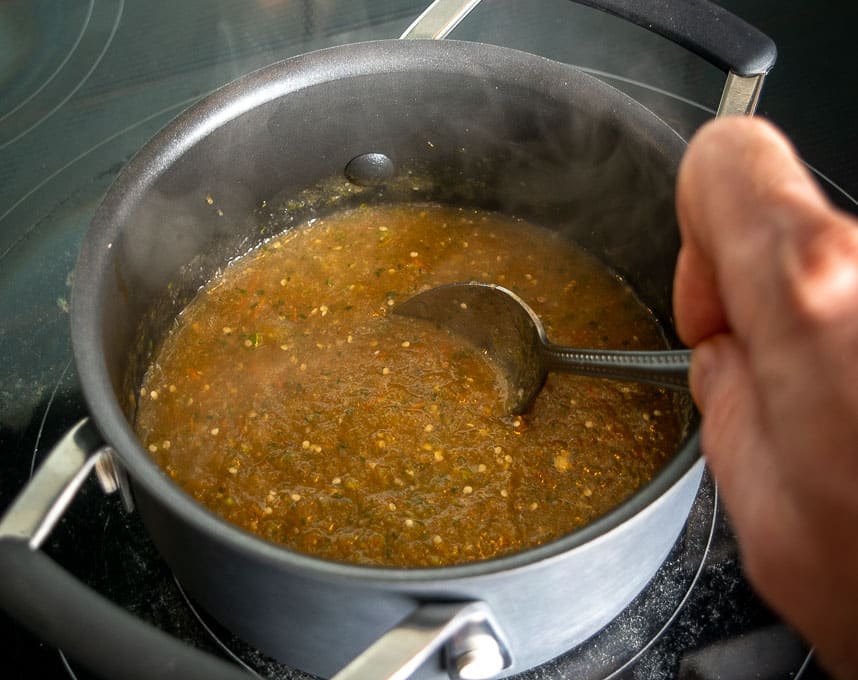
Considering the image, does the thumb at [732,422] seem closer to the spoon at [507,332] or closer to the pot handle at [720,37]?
the spoon at [507,332]

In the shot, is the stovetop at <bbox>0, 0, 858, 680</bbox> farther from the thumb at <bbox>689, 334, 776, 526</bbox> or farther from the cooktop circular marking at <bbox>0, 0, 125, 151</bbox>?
the thumb at <bbox>689, 334, 776, 526</bbox>


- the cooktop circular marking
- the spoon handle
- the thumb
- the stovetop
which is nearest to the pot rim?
the spoon handle

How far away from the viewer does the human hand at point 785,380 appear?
0.47 metres

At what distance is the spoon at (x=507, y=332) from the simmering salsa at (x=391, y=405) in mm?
29

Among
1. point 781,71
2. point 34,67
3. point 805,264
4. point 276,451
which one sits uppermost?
point 805,264

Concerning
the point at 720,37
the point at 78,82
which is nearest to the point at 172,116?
the point at 78,82

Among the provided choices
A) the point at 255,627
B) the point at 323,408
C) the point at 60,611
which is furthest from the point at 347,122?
the point at 60,611

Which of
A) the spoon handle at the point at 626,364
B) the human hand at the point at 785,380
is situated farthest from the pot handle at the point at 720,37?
the human hand at the point at 785,380

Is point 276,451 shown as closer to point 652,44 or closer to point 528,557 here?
point 528,557

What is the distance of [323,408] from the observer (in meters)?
1.45

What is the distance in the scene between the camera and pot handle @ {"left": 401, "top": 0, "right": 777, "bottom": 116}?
48.9 inches

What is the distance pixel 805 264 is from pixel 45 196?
5.10 feet

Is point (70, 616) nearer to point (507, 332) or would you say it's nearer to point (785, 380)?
point (785, 380)

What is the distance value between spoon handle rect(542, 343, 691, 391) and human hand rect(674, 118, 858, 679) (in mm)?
307
